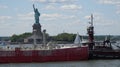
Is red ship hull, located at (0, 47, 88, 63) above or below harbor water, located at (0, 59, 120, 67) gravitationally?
above

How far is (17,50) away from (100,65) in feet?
49.5

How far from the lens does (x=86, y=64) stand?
232 ft

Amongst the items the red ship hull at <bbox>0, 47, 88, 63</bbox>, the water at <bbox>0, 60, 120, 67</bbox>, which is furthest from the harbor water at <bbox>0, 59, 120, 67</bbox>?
the red ship hull at <bbox>0, 47, 88, 63</bbox>

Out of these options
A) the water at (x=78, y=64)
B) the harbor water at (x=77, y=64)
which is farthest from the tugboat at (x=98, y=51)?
the water at (x=78, y=64)

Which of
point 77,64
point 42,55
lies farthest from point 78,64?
point 42,55

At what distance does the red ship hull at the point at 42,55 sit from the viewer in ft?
250

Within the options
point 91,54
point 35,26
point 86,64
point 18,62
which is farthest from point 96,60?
point 35,26

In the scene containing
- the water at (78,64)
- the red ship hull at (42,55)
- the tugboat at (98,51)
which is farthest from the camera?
the tugboat at (98,51)

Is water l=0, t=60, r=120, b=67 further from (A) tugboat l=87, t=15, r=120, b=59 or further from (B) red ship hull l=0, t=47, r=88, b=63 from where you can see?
(A) tugboat l=87, t=15, r=120, b=59

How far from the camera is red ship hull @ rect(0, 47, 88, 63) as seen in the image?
76250mm

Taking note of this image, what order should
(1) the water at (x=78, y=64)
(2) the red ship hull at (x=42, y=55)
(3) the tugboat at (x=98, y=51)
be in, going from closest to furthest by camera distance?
1. (1) the water at (x=78, y=64)
2. (2) the red ship hull at (x=42, y=55)
3. (3) the tugboat at (x=98, y=51)

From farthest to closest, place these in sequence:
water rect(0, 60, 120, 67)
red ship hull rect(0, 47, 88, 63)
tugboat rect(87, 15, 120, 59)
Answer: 1. tugboat rect(87, 15, 120, 59)
2. red ship hull rect(0, 47, 88, 63)
3. water rect(0, 60, 120, 67)

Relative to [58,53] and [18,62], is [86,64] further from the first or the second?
[18,62]

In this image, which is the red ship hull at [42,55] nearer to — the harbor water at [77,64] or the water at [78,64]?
the harbor water at [77,64]
